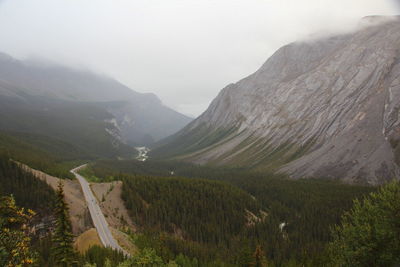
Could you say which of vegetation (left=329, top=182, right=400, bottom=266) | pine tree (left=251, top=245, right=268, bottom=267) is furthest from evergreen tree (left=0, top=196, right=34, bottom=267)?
pine tree (left=251, top=245, right=268, bottom=267)

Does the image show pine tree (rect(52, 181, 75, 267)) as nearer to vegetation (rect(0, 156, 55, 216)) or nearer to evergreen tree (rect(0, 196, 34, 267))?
evergreen tree (rect(0, 196, 34, 267))

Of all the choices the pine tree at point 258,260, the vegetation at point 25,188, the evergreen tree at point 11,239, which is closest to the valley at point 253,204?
the evergreen tree at point 11,239

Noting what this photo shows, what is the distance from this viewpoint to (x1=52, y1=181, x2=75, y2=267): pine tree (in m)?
24.4

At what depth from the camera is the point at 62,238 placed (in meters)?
24.8

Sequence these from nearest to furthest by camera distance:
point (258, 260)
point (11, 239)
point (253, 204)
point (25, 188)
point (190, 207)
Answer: point (11, 239) < point (258, 260) < point (25, 188) < point (190, 207) < point (253, 204)

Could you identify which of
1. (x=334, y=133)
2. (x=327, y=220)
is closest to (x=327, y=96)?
(x=334, y=133)

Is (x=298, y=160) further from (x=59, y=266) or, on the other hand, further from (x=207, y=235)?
(x=59, y=266)

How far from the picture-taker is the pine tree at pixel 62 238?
24.4 meters

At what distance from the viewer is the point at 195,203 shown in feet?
306

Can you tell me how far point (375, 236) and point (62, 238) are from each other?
30985 millimetres

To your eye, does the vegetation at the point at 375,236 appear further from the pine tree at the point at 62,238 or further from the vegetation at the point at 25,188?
the vegetation at the point at 25,188

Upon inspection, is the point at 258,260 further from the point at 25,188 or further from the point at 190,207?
the point at 25,188

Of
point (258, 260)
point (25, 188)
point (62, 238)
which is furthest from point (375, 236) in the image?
point (25, 188)

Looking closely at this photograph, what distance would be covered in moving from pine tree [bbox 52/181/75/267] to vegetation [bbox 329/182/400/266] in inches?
1103
